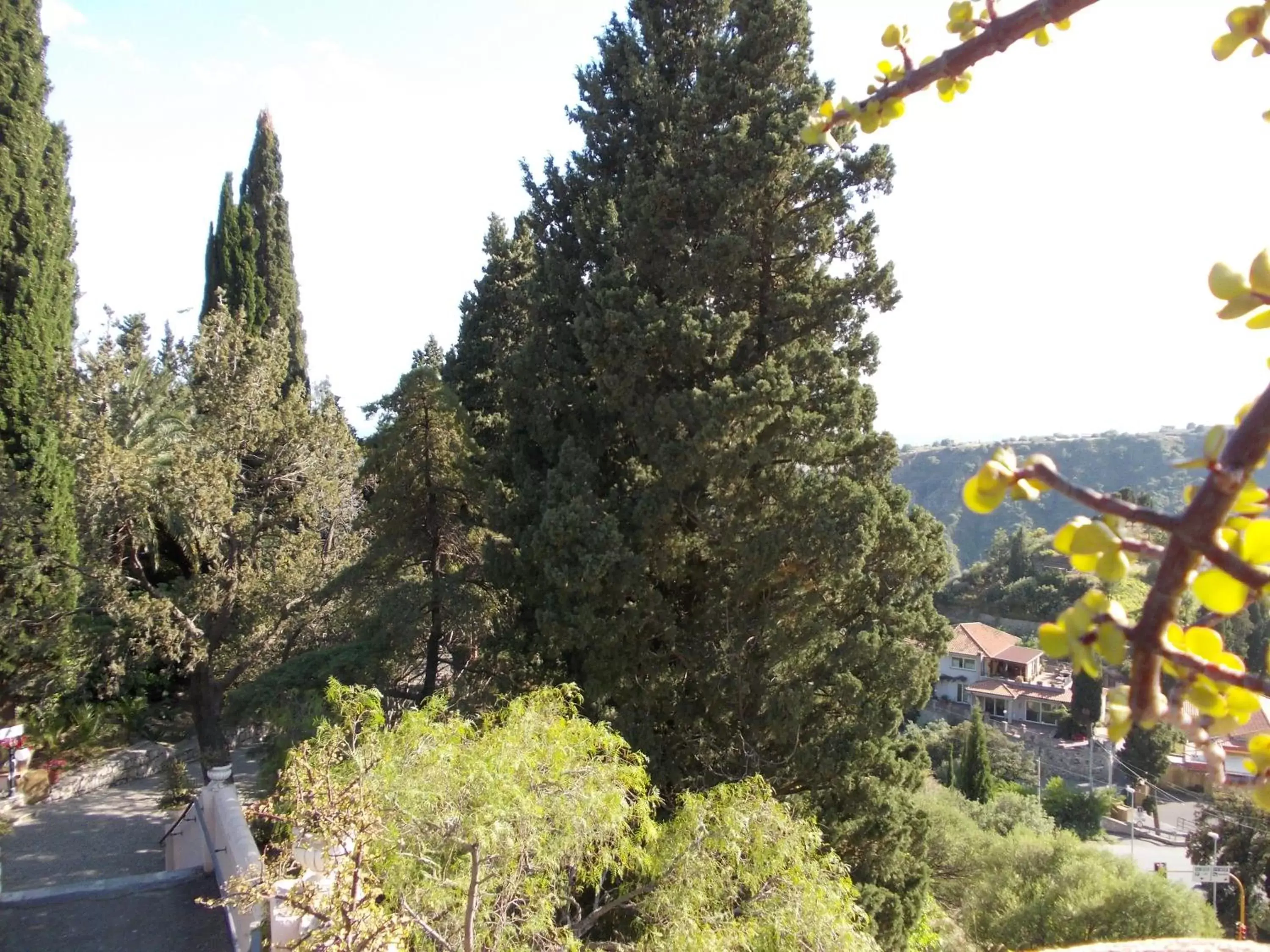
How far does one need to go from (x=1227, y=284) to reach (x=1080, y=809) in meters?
29.7

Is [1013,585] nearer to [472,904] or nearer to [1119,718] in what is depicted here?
[472,904]

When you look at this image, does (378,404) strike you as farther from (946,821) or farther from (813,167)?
(946,821)

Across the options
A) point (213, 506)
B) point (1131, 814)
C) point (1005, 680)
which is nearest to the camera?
point (213, 506)

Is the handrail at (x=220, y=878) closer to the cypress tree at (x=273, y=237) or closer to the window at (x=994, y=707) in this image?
the cypress tree at (x=273, y=237)

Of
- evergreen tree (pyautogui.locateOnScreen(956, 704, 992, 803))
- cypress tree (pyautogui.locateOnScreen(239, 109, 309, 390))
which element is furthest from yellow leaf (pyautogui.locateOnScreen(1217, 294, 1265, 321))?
evergreen tree (pyautogui.locateOnScreen(956, 704, 992, 803))

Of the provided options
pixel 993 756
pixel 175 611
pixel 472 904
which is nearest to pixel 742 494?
pixel 472 904

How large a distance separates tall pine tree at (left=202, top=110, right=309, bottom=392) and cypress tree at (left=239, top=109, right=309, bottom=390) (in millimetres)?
15

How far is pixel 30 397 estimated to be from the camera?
1312 cm

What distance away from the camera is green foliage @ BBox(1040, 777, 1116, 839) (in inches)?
1004

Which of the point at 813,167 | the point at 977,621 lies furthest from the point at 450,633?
the point at 977,621

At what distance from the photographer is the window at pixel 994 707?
129 ft

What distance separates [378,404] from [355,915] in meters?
9.37

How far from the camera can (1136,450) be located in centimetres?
7319

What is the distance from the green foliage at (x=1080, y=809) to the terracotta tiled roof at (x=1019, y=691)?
1069cm
